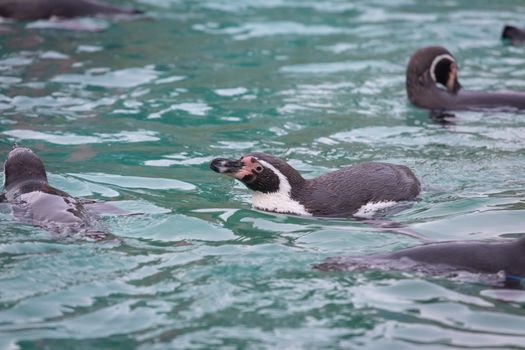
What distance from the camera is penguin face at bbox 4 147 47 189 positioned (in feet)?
A: 26.3

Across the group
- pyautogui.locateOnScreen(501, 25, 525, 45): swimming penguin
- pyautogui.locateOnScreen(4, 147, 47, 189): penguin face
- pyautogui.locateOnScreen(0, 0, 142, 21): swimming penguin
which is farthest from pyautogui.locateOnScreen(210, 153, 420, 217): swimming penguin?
pyautogui.locateOnScreen(0, 0, 142, 21): swimming penguin

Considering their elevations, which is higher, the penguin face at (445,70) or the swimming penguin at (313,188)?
the penguin face at (445,70)

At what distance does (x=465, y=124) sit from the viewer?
10641 mm

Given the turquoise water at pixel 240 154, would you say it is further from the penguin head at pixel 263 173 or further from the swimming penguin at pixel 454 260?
the penguin head at pixel 263 173

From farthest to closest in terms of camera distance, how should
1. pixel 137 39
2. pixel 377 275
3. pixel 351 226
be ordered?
pixel 137 39
pixel 351 226
pixel 377 275

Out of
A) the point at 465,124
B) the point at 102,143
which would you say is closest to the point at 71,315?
the point at 102,143

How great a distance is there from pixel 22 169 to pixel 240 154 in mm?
2366

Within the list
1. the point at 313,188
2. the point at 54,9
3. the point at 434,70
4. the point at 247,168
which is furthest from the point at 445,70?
the point at 54,9

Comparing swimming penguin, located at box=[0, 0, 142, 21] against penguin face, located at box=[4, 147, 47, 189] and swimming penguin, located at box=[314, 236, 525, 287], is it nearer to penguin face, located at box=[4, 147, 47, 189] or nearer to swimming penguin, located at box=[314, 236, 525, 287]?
penguin face, located at box=[4, 147, 47, 189]

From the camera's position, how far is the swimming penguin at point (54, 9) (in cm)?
1480

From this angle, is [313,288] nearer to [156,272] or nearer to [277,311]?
[277,311]

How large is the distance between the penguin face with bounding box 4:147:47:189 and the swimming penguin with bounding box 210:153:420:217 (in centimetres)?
154

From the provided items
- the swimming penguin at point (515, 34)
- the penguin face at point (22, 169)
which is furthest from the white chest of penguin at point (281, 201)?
the swimming penguin at point (515, 34)

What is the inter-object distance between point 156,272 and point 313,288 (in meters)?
1.09
